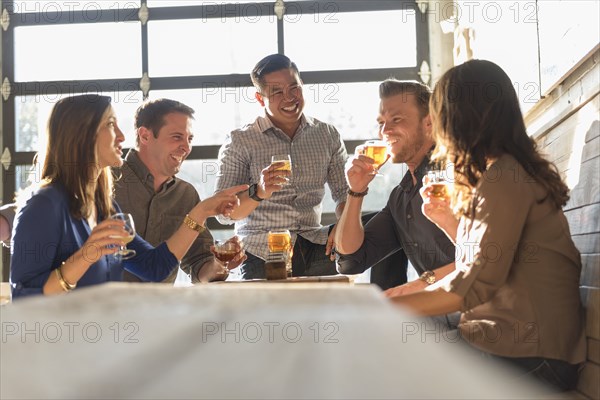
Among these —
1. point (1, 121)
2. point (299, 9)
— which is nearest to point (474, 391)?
point (299, 9)

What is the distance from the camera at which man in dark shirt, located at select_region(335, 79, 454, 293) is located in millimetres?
2988

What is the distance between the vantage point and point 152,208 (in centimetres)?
356

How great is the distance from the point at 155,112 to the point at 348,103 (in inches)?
87.1

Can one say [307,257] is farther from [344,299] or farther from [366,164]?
[344,299]

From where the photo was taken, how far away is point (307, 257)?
12.9ft

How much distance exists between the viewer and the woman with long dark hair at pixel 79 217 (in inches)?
90.7

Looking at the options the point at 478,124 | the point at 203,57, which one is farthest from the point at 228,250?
the point at 203,57

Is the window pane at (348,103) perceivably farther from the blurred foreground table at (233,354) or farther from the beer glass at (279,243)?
the blurred foreground table at (233,354)

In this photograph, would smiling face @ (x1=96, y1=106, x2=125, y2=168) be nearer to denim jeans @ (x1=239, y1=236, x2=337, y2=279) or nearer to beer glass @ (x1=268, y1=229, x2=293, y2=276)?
beer glass @ (x1=268, y1=229, x2=293, y2=276)

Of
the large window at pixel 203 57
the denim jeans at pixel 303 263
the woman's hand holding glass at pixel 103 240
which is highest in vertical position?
the large window at pixel 203 57

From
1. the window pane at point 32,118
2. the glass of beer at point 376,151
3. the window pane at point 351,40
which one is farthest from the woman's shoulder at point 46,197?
the window pane at point 351,40

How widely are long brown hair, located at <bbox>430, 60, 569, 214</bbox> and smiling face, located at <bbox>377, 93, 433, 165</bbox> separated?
959 mm

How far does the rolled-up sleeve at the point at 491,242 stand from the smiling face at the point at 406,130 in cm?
127

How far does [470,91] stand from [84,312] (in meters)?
1.68
